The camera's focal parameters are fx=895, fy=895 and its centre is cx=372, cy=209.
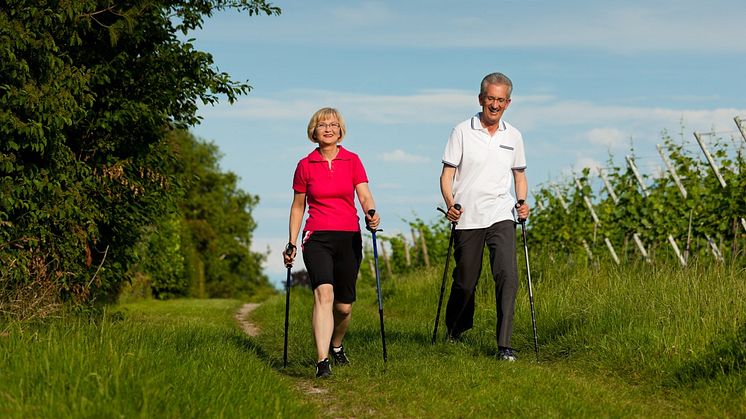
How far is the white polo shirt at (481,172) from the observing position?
8.30 m

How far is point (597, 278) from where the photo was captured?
36.7ft

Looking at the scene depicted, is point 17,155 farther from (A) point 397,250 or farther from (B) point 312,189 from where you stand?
(A) point 397,250

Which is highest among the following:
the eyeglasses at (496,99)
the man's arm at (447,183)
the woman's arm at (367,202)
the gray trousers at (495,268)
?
the eyeglasses at (496,99)

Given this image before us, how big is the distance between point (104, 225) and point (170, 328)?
6461 millimetres

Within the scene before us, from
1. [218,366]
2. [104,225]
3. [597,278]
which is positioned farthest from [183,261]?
[218,366]

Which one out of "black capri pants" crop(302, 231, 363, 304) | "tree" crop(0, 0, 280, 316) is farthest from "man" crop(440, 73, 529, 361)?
"tree" crop(0, 0, 280, 316)

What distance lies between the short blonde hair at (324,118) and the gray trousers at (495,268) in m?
1.65

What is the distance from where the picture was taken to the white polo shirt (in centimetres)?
830

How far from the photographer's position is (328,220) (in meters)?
7.44

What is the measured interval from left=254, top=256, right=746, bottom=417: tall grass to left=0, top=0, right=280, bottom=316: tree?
4.50 metres

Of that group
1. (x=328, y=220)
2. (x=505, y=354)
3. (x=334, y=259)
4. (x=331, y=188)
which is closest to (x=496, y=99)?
(x=331, y=188)

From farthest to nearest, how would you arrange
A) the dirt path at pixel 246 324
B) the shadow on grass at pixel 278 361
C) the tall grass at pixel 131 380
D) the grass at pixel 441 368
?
1. the dirt path at pixel 246 324
2. the shadow on grass at pixel 278 361
3. the grass at pixel 441 368
4. the tall grass at pixel 131 380

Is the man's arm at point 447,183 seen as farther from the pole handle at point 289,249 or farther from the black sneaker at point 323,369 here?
the black sneaker at point 323,369

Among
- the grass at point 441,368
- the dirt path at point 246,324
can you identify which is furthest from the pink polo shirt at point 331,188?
the dirt path at point 246,324
